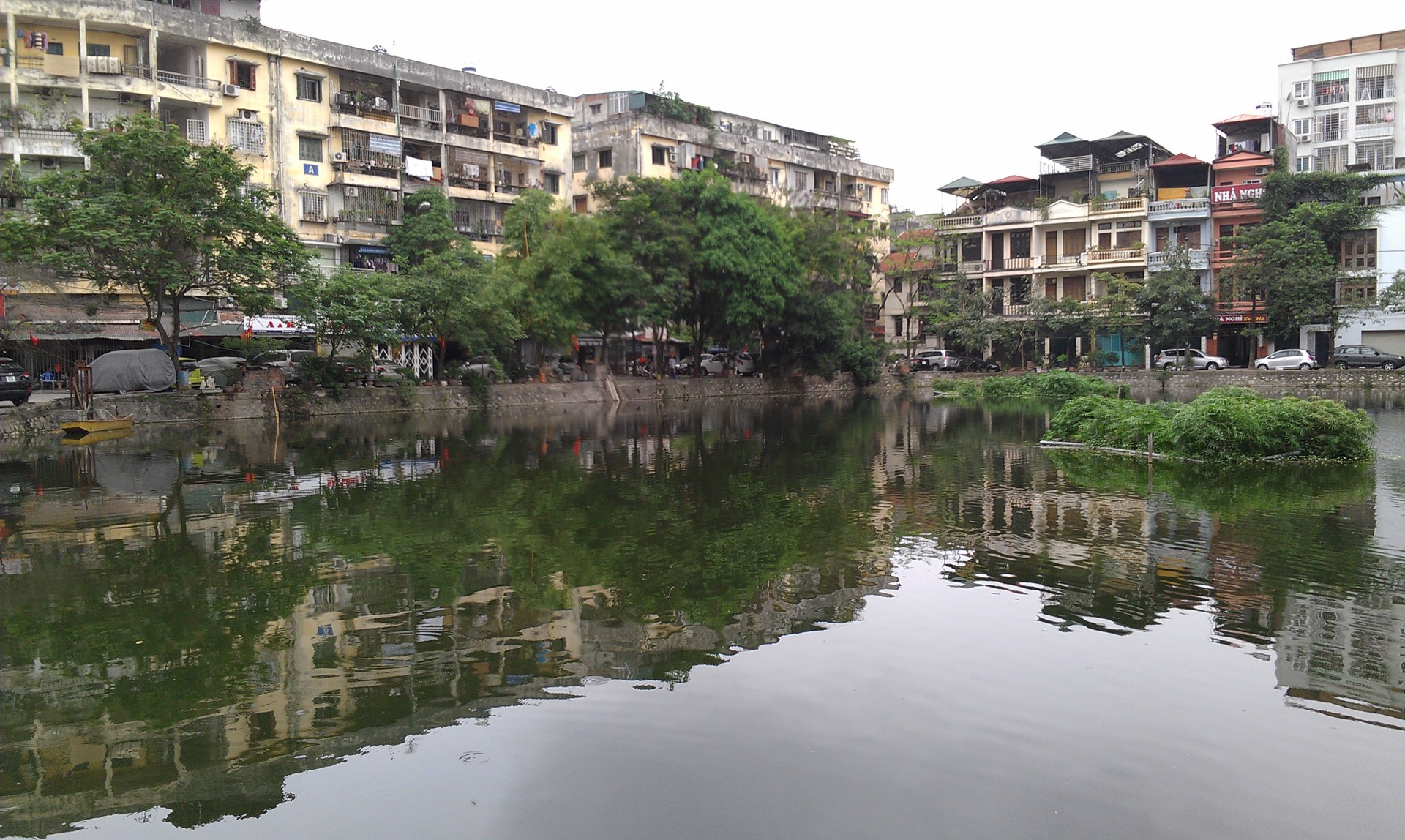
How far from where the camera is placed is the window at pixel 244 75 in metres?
46.0

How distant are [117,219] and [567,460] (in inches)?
656

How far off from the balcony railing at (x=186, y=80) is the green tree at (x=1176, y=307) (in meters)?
47.0

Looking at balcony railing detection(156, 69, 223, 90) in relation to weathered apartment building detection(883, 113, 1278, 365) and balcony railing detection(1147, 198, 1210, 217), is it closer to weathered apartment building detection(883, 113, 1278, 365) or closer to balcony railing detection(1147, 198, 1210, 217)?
weathered apartment building detection(883, 113, 1278, 365)

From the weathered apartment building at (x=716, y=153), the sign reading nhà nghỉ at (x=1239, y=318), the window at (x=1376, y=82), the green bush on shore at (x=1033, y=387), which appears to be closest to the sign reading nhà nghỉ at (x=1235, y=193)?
the sign reading nhà nghỉ at (x=1239, y=318)

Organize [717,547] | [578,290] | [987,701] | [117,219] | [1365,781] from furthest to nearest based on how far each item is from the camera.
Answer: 1. [578,290]
2. [117,219]
3. [717,547]
4. [987,701]
5. [1365,781]

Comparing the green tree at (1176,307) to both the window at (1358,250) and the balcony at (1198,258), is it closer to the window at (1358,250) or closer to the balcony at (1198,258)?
the balcony at (1198,258)

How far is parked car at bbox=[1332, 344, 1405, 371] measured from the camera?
52778 mm

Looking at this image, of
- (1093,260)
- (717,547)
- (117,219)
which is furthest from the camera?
(1093,260)

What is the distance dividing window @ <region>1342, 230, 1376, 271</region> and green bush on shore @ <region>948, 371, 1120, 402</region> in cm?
1859

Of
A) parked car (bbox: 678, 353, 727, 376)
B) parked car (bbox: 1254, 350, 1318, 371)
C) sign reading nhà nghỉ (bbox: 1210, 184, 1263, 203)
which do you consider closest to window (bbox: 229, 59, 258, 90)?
parked car (bbox: 678, 353, 727, 376)

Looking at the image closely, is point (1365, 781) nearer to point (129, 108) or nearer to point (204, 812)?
point (204, 812)

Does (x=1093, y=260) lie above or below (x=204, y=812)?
above

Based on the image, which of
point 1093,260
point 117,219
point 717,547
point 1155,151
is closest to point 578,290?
point 117,219

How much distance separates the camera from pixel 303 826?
212 inches
